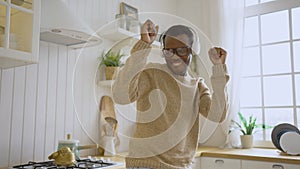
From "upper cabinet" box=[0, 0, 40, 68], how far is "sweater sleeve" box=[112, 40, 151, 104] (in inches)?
22.5

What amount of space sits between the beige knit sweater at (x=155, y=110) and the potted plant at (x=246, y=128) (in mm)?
1497

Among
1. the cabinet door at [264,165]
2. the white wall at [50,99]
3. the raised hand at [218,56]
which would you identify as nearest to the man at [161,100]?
the raised hand at [218,56]

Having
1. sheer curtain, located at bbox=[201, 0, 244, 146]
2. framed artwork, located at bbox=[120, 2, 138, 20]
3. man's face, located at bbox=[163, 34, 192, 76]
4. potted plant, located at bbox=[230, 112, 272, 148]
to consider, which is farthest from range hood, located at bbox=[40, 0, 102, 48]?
potted plant, located at bbox=[230, 112, 272, 148]

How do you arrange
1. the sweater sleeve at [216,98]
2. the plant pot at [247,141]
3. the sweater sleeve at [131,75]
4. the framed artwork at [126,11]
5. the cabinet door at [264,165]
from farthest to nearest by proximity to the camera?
the plant pot at [247,141] → the framed artwork at [126,11] → the cabinet door at [264,165] → the sweater sleeve at [216,98] → the sweater sleeve at [131,75]

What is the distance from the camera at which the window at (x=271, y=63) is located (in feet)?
8.03

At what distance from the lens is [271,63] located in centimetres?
255

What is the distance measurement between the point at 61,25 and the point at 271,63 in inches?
69.9

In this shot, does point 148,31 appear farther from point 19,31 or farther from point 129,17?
point 129,17

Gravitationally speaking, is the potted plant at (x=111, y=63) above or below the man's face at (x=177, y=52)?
above

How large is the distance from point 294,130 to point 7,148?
1.77 meters

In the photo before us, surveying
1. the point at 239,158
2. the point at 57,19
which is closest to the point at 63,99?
the point at 57,19

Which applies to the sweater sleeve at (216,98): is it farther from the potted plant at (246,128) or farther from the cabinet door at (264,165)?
the potted plant at (246,128)

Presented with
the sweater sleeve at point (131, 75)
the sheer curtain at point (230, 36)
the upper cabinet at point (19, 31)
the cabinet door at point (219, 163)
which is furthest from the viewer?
the sheer curtain at point (230, 36)

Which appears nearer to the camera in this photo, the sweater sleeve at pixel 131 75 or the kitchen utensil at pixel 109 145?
the sweater sleeve at pixel 131 75
